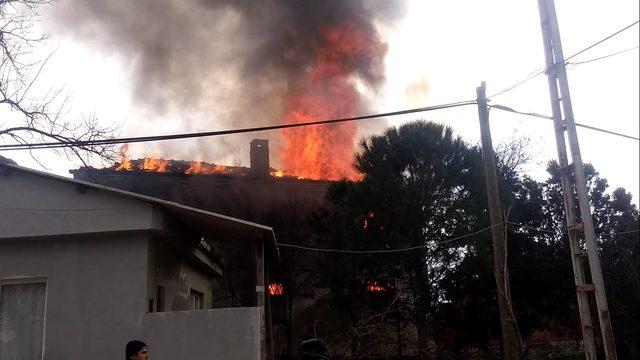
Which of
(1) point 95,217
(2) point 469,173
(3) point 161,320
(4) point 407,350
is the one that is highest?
(2) point 469,173

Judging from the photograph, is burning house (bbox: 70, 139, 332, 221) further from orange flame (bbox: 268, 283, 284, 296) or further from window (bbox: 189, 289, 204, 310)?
window (bbox: 189, 289, 204, 310)

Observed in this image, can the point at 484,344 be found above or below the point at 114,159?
below

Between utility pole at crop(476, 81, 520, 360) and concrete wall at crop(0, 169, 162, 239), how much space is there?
5.94 metres

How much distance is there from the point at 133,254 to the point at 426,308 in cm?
1263

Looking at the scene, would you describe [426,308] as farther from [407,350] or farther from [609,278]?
[609,278]

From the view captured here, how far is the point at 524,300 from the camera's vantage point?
67.0ft

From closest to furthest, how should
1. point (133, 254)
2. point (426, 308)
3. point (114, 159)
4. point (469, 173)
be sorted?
point (133, 254) < point (114, 159) < point (426, 308) < point (469, 173)

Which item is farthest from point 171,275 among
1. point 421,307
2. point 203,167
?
point 203,167

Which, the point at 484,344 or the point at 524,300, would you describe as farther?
the point at 524,300

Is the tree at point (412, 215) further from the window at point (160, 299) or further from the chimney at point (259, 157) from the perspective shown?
the window at point (160, 299)

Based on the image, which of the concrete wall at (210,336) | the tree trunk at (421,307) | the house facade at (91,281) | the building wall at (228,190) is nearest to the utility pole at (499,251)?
the house facade at (91,281)

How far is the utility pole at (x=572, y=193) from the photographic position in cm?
749

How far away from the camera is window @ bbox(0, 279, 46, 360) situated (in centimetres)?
793

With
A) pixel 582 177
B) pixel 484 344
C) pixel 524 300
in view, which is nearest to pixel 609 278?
pixel 524 300
